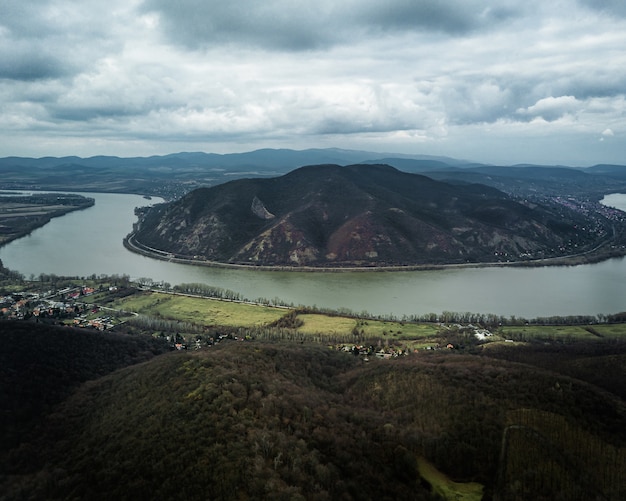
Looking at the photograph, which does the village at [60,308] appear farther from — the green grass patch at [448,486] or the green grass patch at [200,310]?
the green grass patch at [448,486]

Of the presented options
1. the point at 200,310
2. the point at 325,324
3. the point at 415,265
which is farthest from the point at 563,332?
the point at 200,310

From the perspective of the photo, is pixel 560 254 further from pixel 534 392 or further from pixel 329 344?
pixel 534 392

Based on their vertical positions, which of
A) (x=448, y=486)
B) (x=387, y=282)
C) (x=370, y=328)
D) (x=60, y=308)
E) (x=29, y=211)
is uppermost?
(x=29, y=211)

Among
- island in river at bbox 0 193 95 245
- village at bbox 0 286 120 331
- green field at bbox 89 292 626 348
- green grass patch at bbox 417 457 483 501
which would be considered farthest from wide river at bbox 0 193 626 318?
green grass patch at bbox 417 457 483 501

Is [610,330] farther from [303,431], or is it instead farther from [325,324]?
[303,431]

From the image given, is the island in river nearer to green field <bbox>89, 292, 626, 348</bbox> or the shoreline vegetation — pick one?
the shoreline vegetation

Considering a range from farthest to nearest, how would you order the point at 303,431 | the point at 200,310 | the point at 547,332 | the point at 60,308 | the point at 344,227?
the point at 344,227
the point at 200,310
the point at 60,308
the point at 547,332
the point at 303,431
